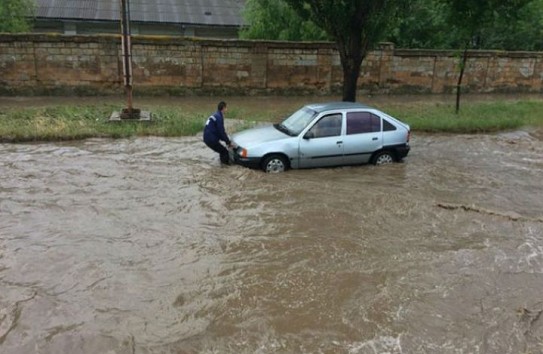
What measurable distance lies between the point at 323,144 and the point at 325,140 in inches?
4.0

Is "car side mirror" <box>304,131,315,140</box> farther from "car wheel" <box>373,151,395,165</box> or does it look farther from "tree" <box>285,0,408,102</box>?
"tree" <box>285,0,408,102</box>

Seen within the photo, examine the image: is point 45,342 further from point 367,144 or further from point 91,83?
point 91,83

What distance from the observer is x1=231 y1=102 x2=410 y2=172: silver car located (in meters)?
9.77

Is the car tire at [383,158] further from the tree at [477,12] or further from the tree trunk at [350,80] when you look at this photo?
the tree at [477,12]

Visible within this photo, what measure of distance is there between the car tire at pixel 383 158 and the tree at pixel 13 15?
708 inches

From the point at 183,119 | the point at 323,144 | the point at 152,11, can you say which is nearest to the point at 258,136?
the point at 323,144

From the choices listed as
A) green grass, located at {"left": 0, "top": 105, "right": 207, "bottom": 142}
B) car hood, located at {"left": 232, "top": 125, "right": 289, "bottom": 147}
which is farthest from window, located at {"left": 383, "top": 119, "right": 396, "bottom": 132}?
green grass, located at {"left": 0, "top": 105, "right": 207, "bottom": 142}

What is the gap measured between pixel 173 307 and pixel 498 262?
417 cm

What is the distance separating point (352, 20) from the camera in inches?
562

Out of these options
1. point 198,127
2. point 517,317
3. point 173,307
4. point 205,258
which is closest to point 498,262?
point 517,317

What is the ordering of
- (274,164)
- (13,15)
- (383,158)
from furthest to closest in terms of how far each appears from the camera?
(13,15) < (383,158) < (274,164)

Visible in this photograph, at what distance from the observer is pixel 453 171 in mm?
10891

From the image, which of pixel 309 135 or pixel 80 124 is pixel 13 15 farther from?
pixel 309 135

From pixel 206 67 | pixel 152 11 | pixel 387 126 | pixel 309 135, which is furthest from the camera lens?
pixel 152 11
